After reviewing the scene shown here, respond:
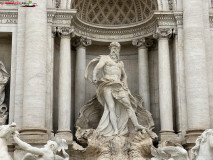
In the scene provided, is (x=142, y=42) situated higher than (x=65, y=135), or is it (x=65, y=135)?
(x=142, y=42)

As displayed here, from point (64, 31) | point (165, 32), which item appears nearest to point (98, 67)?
point (64, 31)

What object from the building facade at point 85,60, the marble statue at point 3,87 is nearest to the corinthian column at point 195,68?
the building facade at point 85,60

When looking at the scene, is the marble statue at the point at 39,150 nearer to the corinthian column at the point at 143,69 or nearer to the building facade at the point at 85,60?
the building facade at the point at 85,60

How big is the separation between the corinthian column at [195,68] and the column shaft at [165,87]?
760mm

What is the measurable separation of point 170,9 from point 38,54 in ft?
19.0

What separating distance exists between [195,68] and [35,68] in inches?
240

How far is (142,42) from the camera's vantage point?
19.6 metres

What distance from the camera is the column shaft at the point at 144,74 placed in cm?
1911

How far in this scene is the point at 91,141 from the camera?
1639 cm

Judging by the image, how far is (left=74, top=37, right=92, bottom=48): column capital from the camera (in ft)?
63.5

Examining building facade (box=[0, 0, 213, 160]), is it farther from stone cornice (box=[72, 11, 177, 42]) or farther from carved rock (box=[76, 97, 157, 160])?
carved rock (box=[76, 97, 157, 160])

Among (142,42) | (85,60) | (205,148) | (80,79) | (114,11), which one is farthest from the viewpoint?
(114,11)

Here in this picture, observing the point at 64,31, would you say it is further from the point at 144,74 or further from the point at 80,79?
the point at 144,74

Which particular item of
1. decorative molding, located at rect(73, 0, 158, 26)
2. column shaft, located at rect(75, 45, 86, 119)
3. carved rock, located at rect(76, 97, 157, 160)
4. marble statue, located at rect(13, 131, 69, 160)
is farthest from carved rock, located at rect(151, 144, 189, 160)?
decorative molding, located at rect(73, 0, 158, 26)
